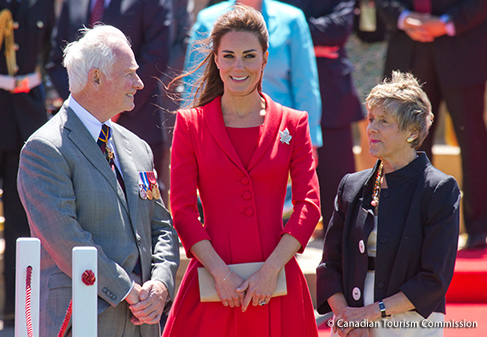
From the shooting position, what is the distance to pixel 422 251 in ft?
9.34

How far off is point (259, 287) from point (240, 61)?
89 cm

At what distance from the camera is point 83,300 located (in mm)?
2182

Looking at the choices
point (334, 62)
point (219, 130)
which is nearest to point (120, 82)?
point (219, 130)

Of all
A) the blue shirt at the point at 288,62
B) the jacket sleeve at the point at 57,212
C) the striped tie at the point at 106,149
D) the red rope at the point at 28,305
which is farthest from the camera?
the blue shirt at the point at 288,62

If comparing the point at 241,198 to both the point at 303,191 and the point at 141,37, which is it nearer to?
the point at 303,191

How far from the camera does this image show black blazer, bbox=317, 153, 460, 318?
9.24 ft

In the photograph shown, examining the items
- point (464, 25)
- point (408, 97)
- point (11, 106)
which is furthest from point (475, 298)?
point (11, 106)

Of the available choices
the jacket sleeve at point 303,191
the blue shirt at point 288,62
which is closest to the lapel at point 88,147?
the jacket sleeve at point 303,191

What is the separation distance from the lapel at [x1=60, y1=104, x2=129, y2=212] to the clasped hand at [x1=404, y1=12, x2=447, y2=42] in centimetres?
295

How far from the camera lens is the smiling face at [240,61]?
3.00 metres

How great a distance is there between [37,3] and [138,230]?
2.59 meters

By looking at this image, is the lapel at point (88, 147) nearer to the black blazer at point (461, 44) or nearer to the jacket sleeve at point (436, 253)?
the jacket sleeve at point (436, 253)

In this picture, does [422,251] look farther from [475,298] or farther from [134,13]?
[134,13]

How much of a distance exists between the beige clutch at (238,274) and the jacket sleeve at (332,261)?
0.76 ft
